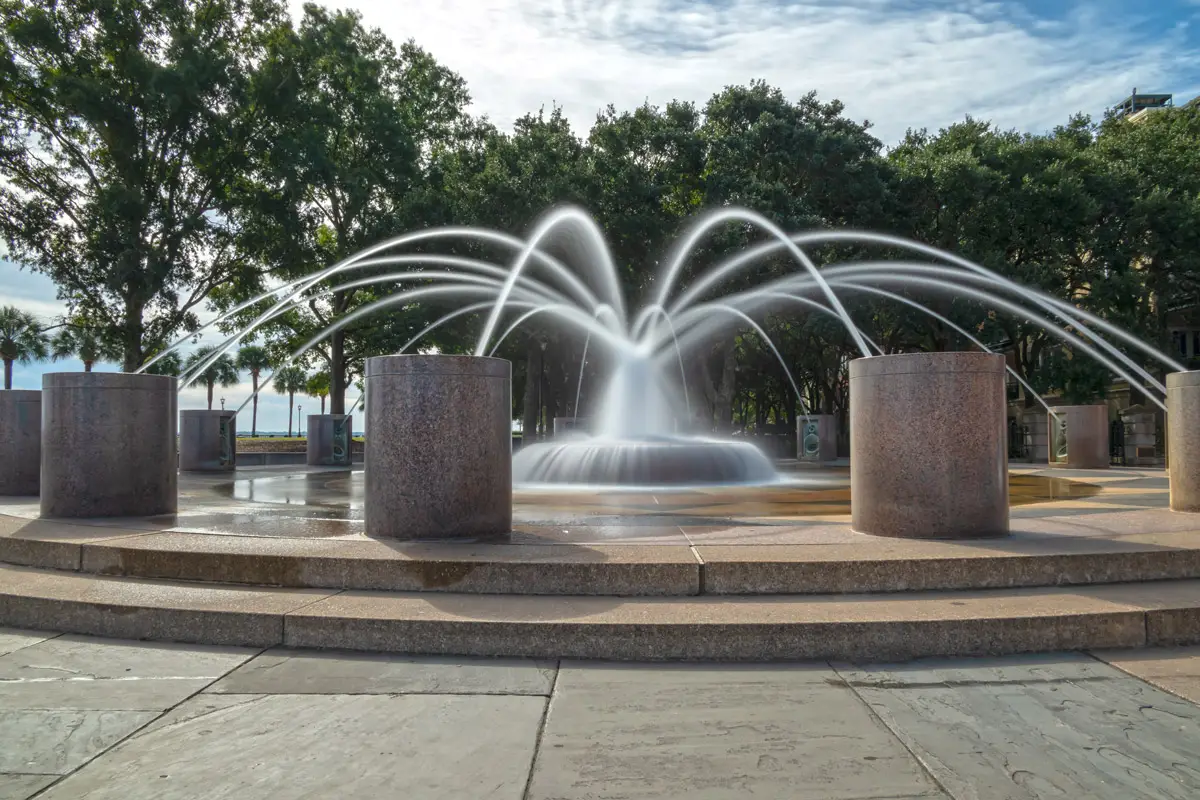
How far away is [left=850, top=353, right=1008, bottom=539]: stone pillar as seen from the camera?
6.45m

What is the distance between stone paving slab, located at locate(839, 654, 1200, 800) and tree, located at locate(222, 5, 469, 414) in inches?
1000

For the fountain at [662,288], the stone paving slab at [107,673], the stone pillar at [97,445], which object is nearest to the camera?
the stone paving slab at [107,673]

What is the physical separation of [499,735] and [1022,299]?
1198 inches

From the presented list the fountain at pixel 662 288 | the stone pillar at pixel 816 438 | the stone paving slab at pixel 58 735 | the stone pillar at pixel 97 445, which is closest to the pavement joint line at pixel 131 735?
the stone paving slab at pixel 58 735

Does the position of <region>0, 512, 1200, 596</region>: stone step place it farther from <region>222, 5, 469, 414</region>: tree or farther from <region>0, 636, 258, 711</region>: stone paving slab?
<region>222, 5, 469, 414</region>: tree

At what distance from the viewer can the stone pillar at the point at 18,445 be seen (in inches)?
437

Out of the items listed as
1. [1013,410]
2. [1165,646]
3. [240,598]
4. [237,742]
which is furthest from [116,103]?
[1013,410]

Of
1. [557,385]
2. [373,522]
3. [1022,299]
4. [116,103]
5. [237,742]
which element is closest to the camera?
[237,742]

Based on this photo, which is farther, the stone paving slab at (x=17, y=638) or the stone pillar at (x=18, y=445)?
the stone pillar at (x=18, y=445)

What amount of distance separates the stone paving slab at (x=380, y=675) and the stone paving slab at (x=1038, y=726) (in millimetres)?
1829

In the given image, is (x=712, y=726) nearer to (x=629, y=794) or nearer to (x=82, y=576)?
(x=629, y=794)

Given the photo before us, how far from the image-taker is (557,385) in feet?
146

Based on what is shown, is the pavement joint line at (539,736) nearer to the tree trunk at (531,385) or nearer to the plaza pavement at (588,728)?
the plaza pavement at (588,728)

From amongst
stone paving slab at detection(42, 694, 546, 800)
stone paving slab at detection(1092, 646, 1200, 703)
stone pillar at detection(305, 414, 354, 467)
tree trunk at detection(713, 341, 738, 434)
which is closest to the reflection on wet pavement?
stone paving slab at detection(1092, 646, 1200, 703)
